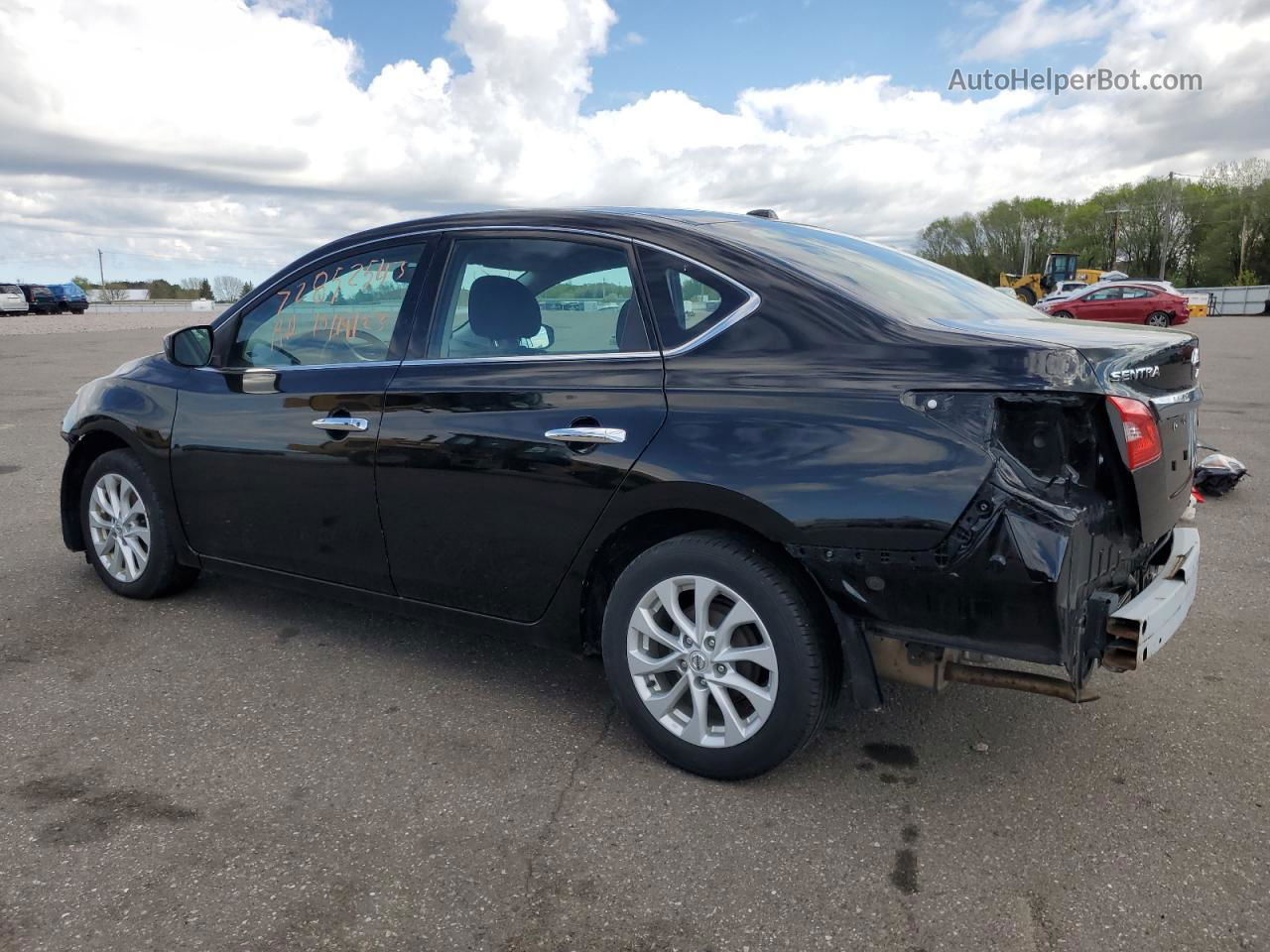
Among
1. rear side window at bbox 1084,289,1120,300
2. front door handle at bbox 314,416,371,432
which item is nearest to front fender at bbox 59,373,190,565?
front door handle at bbox 314,416,371,432

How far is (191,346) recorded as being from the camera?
161 inches

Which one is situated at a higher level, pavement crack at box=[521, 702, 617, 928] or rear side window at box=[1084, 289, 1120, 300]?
rear side window at box=[1084, 289, 1120, 300]

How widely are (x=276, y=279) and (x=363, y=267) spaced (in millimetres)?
487

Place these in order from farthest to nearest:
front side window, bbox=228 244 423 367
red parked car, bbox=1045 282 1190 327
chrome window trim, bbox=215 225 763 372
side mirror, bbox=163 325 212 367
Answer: red parked car, bbox=1045 282 1190 327 → side mirror, bbox=163 325 212 367 → front side window, bbox=228 244 423 367 → chrome window trim, bbox=215 225 763 372

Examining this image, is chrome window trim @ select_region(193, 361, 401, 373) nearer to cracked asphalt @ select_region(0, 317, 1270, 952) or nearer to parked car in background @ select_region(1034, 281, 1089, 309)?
cracked asphalt @ select_region(0, 317, 1270, 952)

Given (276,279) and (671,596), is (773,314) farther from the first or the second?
(276,279)

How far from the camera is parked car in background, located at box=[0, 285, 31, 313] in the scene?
45.3 meters

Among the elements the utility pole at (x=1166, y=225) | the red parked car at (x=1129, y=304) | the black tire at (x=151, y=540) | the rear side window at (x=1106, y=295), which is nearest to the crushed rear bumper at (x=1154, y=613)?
the black tire at (x=151, y=540)

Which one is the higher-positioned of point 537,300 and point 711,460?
point 537,300

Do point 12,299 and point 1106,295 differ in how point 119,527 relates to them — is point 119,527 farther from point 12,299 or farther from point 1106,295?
point 12,299

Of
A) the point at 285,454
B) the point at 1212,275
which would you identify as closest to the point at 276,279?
the point at 285,454

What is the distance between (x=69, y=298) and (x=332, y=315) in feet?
179

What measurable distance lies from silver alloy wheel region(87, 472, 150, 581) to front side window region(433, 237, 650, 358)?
186cm

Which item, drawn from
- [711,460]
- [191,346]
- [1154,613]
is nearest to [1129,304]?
[1154,613]
